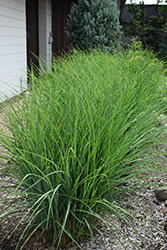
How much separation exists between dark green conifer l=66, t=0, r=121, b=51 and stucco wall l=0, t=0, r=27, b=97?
1.63 metres

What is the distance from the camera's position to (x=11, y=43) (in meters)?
6.05

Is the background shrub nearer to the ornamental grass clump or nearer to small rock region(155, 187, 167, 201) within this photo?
small rock region(155, 187, 167, 201)

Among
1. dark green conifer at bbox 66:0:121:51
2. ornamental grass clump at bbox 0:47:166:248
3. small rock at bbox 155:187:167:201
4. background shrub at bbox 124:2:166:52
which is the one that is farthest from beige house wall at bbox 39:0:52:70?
background shrub at bbox 124:2:166:52

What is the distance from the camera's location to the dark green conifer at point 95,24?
7418 mm

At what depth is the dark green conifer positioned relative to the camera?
24.3 feet

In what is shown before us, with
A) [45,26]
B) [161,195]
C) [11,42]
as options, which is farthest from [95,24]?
[161,195]

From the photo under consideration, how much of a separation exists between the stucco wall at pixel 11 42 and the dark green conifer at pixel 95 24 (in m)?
1.63

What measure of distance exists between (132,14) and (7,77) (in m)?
18.9

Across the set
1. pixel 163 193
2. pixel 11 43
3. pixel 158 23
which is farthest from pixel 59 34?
pixel 158 23

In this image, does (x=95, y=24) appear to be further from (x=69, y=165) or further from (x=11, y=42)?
(x=69, y=165)

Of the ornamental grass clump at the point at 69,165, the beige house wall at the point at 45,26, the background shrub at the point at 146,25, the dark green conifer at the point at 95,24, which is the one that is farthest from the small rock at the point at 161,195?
the background shrub at the point at 146,25

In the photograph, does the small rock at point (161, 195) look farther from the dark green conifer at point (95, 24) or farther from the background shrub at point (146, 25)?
the background shrub at point (146, 25)

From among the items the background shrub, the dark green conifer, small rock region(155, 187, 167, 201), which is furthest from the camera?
the background shrub

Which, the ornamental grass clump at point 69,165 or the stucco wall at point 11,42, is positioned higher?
the stucco wall at point 11,42
